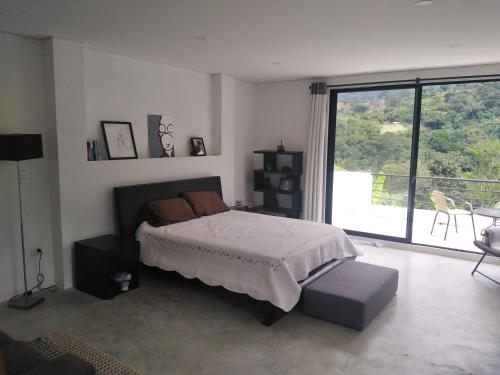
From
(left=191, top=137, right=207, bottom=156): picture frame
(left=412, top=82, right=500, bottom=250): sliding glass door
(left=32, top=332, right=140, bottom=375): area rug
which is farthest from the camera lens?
(left=191, top=137, right=207, bottom=156): picture frame

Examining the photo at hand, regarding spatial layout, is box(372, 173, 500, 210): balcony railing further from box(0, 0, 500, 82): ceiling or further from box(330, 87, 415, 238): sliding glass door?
box(0, 0, 500, 82): ceiling

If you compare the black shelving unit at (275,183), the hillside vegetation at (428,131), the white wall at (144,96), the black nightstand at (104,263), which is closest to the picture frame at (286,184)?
the black shelving unit at (275,183)

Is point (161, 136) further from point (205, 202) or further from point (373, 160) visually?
point (373, 160)

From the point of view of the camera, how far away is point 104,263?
3578 millimetres

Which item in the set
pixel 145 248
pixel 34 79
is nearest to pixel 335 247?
pixel 145 248

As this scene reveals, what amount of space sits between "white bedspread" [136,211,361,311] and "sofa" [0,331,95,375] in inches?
65.2

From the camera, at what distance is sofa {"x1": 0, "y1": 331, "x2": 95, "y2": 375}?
5.60 ft

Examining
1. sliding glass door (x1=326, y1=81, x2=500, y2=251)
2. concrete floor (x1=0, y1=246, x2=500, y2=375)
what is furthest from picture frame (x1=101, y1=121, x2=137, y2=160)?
sliding glass door (x1=326, y1=81, x2=500, y2=251)

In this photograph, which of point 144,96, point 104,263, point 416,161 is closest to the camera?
point 104,263

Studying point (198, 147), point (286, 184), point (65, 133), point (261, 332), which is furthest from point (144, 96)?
point (261, 332)

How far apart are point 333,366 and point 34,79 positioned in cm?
359

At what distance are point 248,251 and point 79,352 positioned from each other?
4.95 ft

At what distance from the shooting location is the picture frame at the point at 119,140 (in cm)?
426

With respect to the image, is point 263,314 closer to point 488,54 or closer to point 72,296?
point 72,296
